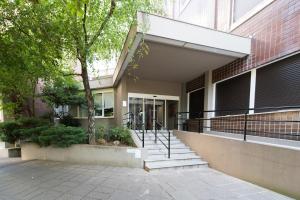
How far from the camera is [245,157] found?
161 inches

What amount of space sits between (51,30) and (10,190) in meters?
3.52

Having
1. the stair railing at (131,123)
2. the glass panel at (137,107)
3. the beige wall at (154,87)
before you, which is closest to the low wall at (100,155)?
the stair railing at (131,123)

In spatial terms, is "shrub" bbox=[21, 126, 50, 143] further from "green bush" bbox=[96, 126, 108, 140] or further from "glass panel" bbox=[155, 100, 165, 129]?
"glass panel" bbox=[155, 100, 165, 129]

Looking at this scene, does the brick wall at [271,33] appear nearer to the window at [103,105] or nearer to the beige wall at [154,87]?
the beige wall at [154,87]

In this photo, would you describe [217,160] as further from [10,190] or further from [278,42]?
[10,190]

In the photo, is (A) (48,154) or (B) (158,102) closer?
(A) (48,154)

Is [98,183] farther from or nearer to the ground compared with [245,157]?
nearer to the ground

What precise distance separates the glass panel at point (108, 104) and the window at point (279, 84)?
7.33 meters

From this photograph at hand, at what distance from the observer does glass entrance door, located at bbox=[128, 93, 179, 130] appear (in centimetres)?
883

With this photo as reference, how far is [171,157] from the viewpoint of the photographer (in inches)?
209

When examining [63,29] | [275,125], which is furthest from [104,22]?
[275,125]

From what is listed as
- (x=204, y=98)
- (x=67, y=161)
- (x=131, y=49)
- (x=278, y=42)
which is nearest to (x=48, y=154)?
(x=67, y=161)

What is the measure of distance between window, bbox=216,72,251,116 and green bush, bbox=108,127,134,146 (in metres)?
3.84

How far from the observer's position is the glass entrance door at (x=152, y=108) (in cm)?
883
